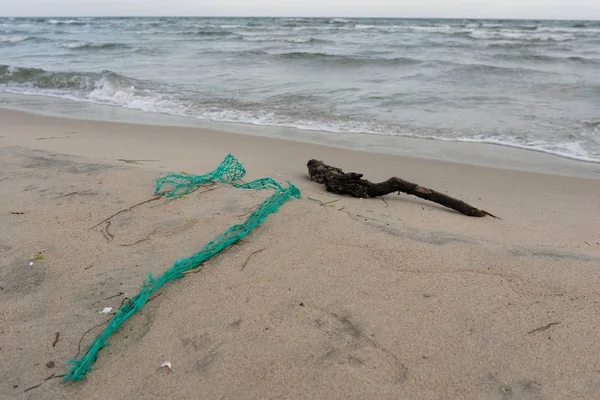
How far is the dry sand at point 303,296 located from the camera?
1562mm

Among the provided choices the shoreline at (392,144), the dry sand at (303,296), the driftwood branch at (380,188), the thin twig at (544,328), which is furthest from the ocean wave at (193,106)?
the thin twig at (544,328)

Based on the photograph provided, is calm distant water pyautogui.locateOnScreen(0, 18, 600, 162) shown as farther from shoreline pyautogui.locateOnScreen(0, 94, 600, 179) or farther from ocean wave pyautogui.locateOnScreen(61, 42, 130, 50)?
ocean wave pyautogui.locateOnScreen(61, 42, 130, 50)

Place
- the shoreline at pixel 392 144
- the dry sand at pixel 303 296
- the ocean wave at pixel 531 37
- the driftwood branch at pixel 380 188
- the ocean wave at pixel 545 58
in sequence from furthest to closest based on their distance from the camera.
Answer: the ocean wave at pixel 531 37 → the ocean wave at pixel 545 58 → the shoreline at pixel 392 144 → the driftwood branch at pixel 380 188 → the dry sand at pixel 303 296

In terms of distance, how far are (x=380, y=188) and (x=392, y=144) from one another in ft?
6.22

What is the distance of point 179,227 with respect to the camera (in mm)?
2611

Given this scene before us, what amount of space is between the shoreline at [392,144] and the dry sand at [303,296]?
110 cm

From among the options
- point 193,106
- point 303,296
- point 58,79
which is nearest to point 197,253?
point 303,296

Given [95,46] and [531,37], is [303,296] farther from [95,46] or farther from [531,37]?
[531,37]

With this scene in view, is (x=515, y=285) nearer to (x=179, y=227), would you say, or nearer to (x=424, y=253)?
(x=424, y=253)

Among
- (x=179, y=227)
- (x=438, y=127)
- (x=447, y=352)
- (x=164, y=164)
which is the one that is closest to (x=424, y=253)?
(x=447, y=352)

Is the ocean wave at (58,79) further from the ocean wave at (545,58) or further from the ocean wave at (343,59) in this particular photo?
the ocean wave at (545,58)

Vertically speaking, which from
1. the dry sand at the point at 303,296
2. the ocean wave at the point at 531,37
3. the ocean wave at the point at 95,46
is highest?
the ocean wave at the point at 531,37

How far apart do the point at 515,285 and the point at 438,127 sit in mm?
4032

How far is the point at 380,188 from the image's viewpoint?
3.35m
